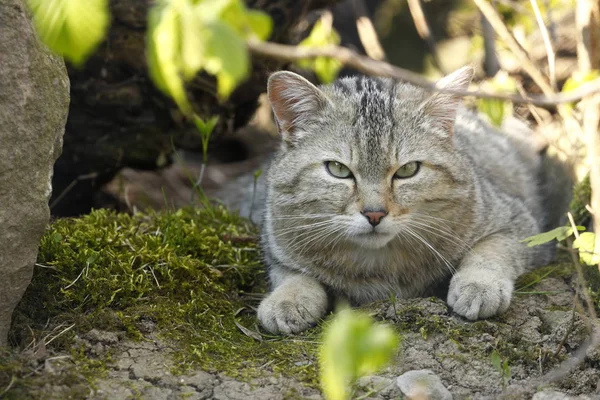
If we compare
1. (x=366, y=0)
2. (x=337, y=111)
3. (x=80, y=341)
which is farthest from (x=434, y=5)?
(x=80, y=341)

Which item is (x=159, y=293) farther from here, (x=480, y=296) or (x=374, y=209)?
(x=480, y=296)

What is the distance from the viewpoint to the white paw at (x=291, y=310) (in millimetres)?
3539

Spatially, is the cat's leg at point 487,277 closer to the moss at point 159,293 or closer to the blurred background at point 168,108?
the moss at point 159,293

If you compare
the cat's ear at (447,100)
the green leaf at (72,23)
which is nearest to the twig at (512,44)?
the cat's ear at (447,100)

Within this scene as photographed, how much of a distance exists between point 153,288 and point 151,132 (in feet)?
6.20

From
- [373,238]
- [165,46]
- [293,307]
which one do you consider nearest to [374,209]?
[373,238]

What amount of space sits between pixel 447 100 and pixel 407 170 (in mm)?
507

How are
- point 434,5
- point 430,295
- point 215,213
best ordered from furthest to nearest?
point 434,5 < point 215,213 < point 430,295

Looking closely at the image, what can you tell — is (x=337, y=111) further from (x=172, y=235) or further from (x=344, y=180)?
(x=172, y=235)

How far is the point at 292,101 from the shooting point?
3.93 meters

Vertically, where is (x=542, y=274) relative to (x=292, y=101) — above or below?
below

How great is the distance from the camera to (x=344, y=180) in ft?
Answer: 11.9

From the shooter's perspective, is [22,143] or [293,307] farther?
[293,307]

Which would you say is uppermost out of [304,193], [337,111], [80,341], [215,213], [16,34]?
[16,34]
